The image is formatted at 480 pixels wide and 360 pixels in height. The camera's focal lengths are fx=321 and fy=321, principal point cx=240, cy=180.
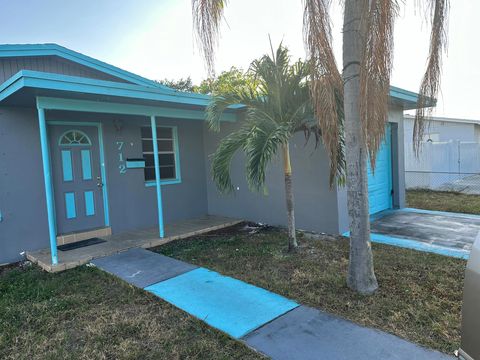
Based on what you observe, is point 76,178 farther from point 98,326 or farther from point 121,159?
point 98,326

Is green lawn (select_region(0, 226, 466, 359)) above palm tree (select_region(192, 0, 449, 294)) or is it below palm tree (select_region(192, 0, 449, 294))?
below

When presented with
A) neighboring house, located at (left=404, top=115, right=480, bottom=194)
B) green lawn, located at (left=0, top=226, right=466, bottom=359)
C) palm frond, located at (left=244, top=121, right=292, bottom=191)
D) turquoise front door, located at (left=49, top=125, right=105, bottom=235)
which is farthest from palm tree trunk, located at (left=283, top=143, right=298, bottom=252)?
neighboring house, located at (left=404, top=115, right=480, bottom=194)

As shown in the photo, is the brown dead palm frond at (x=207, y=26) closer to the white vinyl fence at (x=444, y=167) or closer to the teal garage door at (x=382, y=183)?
the teal garage door at (x=382, y=183)

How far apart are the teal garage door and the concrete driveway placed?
0.78 ft

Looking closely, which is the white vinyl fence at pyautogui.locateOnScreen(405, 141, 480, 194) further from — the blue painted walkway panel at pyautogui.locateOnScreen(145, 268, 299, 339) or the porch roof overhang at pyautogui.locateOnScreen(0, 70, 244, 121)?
the blue painted walkway panel at pyautogui.locateOnScreen(145, 268, 299, 339)

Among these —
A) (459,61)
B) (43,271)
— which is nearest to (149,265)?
(43,271)

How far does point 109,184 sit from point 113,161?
0.47 meters

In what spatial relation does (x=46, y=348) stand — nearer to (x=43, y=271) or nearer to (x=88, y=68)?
(x=43, y=271)

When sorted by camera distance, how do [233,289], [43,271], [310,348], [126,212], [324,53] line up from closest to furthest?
[310,348] < [324,53] < [233,289] < [43,271] < [126,212]

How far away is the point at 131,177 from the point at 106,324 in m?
4.08

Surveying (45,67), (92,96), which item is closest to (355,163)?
(92,96)

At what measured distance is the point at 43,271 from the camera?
15.5 ft

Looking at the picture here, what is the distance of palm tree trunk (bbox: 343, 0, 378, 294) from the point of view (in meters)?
3.28

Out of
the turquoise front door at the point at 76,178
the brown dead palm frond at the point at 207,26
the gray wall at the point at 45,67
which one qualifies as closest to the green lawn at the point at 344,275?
the turquoise front door at the point at 76,178
